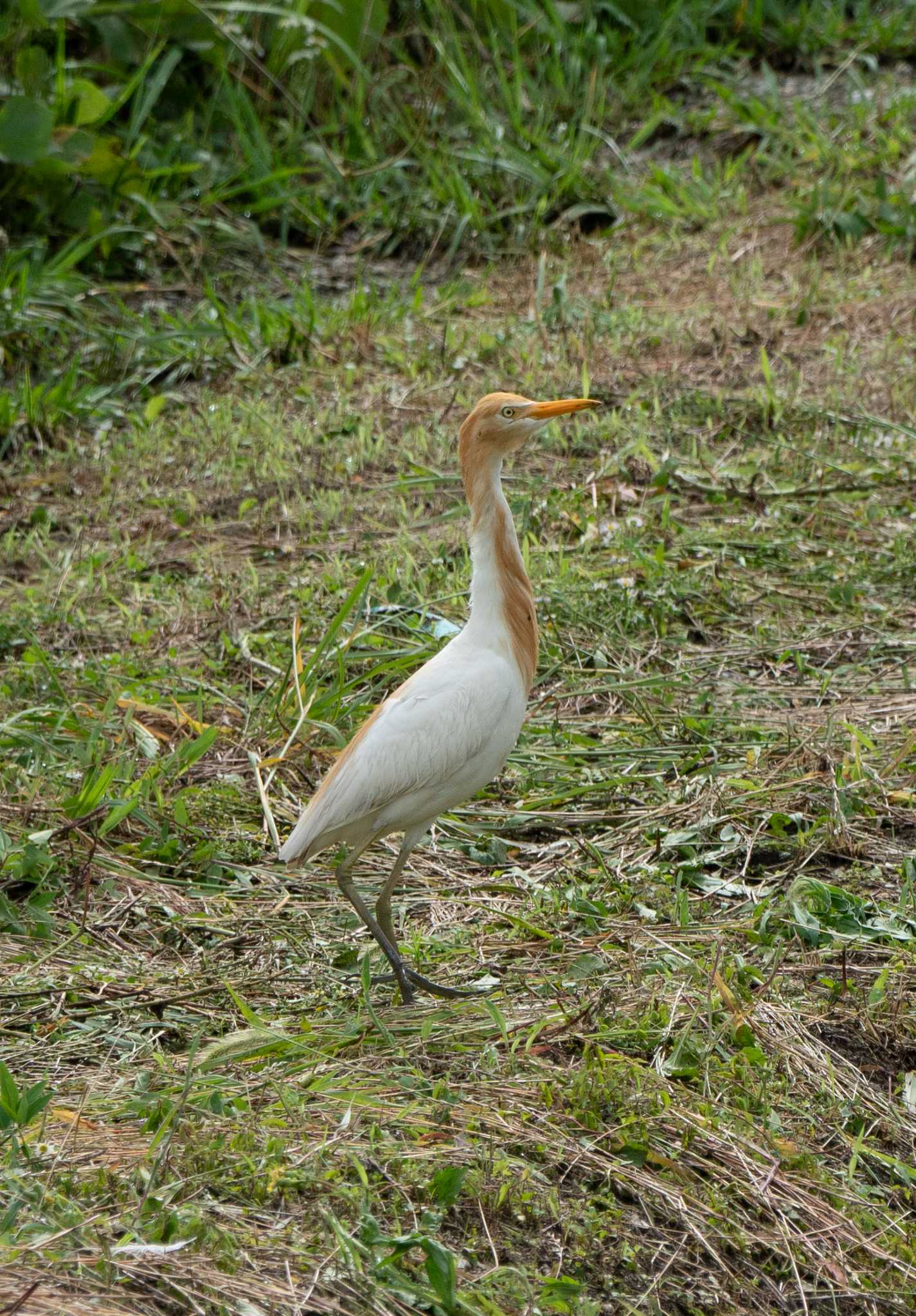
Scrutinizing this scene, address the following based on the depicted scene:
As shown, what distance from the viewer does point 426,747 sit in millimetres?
3178

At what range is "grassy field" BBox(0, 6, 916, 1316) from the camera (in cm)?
241

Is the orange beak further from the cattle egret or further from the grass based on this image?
the grass

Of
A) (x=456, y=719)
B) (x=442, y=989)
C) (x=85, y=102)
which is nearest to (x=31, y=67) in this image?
(x=85, y=102)

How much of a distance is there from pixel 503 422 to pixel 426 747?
0.76 metres

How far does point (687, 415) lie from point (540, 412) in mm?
2735

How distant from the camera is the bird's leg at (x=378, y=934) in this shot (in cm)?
321

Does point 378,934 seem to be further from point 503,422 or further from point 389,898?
point 503,422

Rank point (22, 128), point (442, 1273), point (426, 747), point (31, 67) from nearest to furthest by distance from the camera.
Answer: point (442, 1273) → point (426, 747) → point (22, 128) → point (31, 67)

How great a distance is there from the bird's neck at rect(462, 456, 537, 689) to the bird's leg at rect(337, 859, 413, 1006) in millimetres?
596

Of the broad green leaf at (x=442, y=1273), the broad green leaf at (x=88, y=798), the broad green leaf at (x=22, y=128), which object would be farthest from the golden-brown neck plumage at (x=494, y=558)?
the broad green leaf at (x=22, y=128)

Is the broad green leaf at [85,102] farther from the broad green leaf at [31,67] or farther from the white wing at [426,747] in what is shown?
the white wing at [426,747]

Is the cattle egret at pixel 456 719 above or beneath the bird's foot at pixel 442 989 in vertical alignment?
above

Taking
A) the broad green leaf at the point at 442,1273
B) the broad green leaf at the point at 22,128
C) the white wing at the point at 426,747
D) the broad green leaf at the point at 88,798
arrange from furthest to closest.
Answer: the broad green leaf at the point at 22,128 → the broad green leaf at the point at 88,798 → the white wing at the point at 426,747 → the broad green leaf at the point at 442,1273

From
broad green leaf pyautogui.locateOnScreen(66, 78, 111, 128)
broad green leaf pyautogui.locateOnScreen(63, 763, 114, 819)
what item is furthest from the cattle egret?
broad green leaf pyautogui.locateOnScreen(66, 78, 111, 128)
